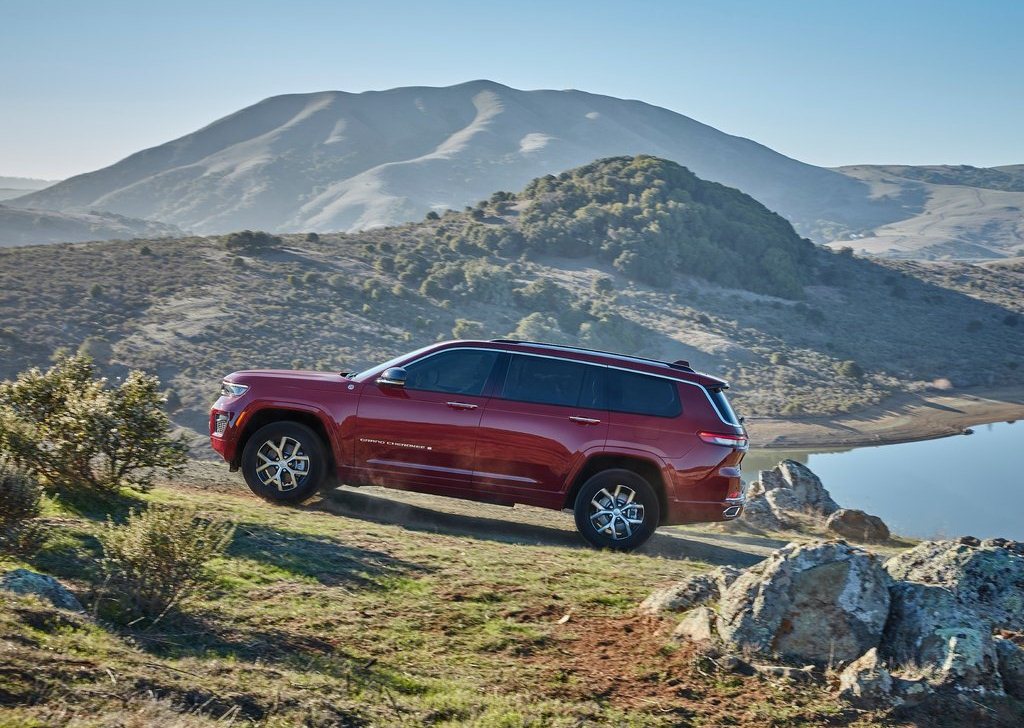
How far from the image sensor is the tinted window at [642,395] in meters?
8.98

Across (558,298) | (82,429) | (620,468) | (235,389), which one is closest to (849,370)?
(558,298)

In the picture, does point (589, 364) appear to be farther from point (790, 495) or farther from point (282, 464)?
point (790, 495)

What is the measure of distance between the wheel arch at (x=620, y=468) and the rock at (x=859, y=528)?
265 inches

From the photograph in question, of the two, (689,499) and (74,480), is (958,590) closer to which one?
(689,499)

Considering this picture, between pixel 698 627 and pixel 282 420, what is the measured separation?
5121 millimetres

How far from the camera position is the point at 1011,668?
5324 millimetres

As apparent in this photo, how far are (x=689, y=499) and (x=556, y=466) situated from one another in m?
1.29

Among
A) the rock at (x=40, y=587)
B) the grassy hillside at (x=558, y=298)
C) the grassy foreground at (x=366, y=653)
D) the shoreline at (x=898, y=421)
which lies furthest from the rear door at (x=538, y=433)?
the shoreline at (x=898, y=421)

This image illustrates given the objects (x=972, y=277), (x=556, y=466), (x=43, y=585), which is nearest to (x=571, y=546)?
(x=556, y=466)

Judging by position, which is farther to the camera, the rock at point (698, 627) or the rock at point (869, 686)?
the rock at point (698, 627)

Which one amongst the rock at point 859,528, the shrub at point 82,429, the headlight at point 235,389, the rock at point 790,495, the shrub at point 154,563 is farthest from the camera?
the rock at point 790,495

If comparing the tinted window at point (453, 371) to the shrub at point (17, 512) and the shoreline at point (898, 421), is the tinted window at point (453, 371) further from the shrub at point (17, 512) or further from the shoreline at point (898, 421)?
the shoreline at point (898, 421)

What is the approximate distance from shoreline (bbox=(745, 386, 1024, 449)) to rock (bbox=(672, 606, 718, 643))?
37.7 meters

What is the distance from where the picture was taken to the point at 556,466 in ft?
29.5
